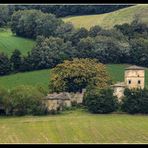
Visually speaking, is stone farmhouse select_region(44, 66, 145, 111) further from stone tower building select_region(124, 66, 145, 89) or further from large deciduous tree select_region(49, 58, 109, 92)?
large deciduous tree select_region(49, 58, 109, 92)

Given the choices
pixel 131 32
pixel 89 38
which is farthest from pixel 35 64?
pixel 131 32

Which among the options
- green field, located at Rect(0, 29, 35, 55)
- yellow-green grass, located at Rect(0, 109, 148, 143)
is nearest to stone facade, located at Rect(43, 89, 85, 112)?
yellow-green grass, located at Rect(0, 109, 148, 143)

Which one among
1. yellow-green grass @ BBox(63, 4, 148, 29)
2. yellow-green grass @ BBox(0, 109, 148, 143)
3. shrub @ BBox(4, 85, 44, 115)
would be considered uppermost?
yellow-green grass @ BBox(63, 4, 148, 29)

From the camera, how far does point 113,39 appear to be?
69.4m

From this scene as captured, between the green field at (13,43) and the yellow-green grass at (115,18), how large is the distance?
12.8 meters

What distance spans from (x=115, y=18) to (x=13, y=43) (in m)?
20.4

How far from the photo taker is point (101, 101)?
46.2m

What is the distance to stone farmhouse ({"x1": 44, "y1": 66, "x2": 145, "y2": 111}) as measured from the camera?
158 feet

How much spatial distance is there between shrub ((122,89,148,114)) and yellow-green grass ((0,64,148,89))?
10916 millimetres

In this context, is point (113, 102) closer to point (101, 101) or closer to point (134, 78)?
point (101, 101)

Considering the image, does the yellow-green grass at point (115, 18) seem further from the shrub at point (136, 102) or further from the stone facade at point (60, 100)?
the shrub at point (136, 102)

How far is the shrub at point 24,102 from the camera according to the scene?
45906 millimetres

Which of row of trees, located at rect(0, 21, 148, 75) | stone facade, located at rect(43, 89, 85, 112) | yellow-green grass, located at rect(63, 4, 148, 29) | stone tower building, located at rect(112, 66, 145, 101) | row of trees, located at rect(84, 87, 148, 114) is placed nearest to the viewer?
row of trees, located at rect(84, 87, 148, 114)

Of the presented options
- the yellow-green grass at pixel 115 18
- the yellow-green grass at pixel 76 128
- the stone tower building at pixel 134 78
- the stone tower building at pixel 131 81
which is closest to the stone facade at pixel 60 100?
the yellow-green grass at pixel 76 128
